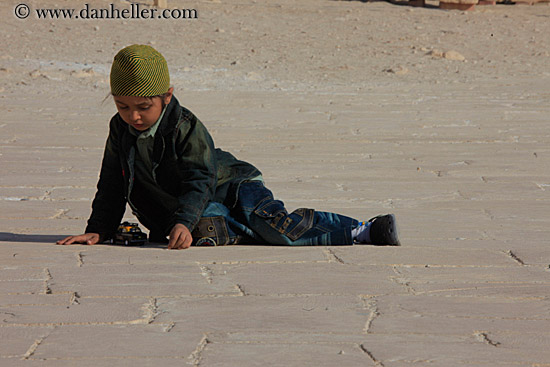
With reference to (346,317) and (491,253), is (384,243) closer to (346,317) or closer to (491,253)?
(491,253)

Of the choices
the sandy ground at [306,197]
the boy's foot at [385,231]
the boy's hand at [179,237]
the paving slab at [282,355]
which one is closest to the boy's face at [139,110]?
the boy's hand at [179,237]

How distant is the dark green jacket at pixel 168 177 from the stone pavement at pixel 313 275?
17 centimetres

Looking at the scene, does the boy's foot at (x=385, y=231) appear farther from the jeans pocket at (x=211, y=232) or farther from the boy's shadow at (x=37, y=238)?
the boy's shadow at (x=37, y=238)

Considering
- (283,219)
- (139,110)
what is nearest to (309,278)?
(283,219)

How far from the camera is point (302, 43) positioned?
1213cm

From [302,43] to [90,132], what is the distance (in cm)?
562

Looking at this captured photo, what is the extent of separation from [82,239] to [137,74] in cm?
74

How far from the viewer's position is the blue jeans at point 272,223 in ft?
11.8

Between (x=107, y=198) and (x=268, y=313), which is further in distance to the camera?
(x=107, y=198)

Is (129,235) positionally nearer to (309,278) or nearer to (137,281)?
(137,281)

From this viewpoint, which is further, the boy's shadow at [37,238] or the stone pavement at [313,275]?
the boy's shadow at [37,238]

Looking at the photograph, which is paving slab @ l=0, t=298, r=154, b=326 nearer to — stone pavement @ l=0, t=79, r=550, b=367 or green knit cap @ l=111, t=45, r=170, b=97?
stone pavement @ l=0, t=79, r=550, b=367

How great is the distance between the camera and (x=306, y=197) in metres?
4.83

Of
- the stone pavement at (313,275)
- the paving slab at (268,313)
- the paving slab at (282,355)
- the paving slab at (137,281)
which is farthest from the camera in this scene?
the paving slab at (137,281)
